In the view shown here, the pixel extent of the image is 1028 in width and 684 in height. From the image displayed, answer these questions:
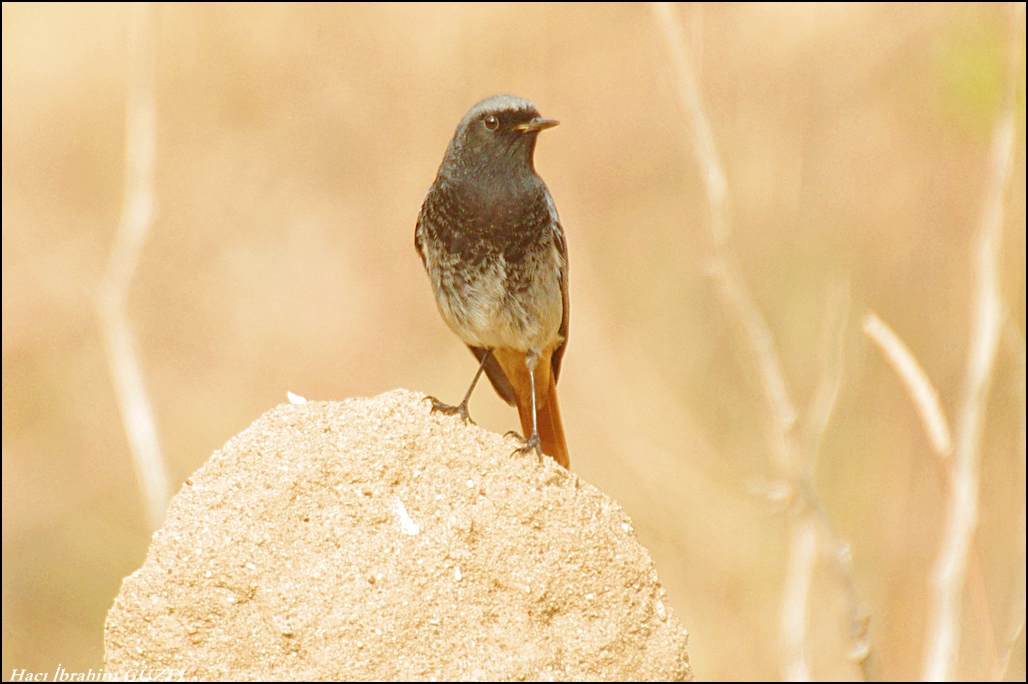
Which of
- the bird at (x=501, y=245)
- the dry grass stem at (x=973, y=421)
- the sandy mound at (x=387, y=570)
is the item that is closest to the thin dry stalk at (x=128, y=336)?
the bird at (x=501, y=245)

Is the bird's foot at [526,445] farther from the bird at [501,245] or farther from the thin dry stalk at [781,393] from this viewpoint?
the thin dry stalk at [781,393]

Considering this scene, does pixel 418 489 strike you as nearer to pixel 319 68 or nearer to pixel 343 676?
pixel 343 676

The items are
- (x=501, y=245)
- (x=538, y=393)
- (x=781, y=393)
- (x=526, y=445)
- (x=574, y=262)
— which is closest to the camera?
(x=526, y=445)

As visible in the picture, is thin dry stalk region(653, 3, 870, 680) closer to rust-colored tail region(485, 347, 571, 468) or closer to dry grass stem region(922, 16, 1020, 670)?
dry grass stem region(922, 16, 1020, 670)

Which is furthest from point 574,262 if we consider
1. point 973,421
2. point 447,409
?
point 447,409

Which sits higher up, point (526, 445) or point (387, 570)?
point (526, 445)

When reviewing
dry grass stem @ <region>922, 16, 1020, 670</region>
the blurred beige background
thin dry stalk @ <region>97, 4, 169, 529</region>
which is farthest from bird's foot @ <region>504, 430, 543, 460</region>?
the blurred beige background

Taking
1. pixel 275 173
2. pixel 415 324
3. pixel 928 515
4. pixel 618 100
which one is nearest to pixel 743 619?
pixel 928 515

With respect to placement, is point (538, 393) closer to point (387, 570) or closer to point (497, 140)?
point (497, 140)
